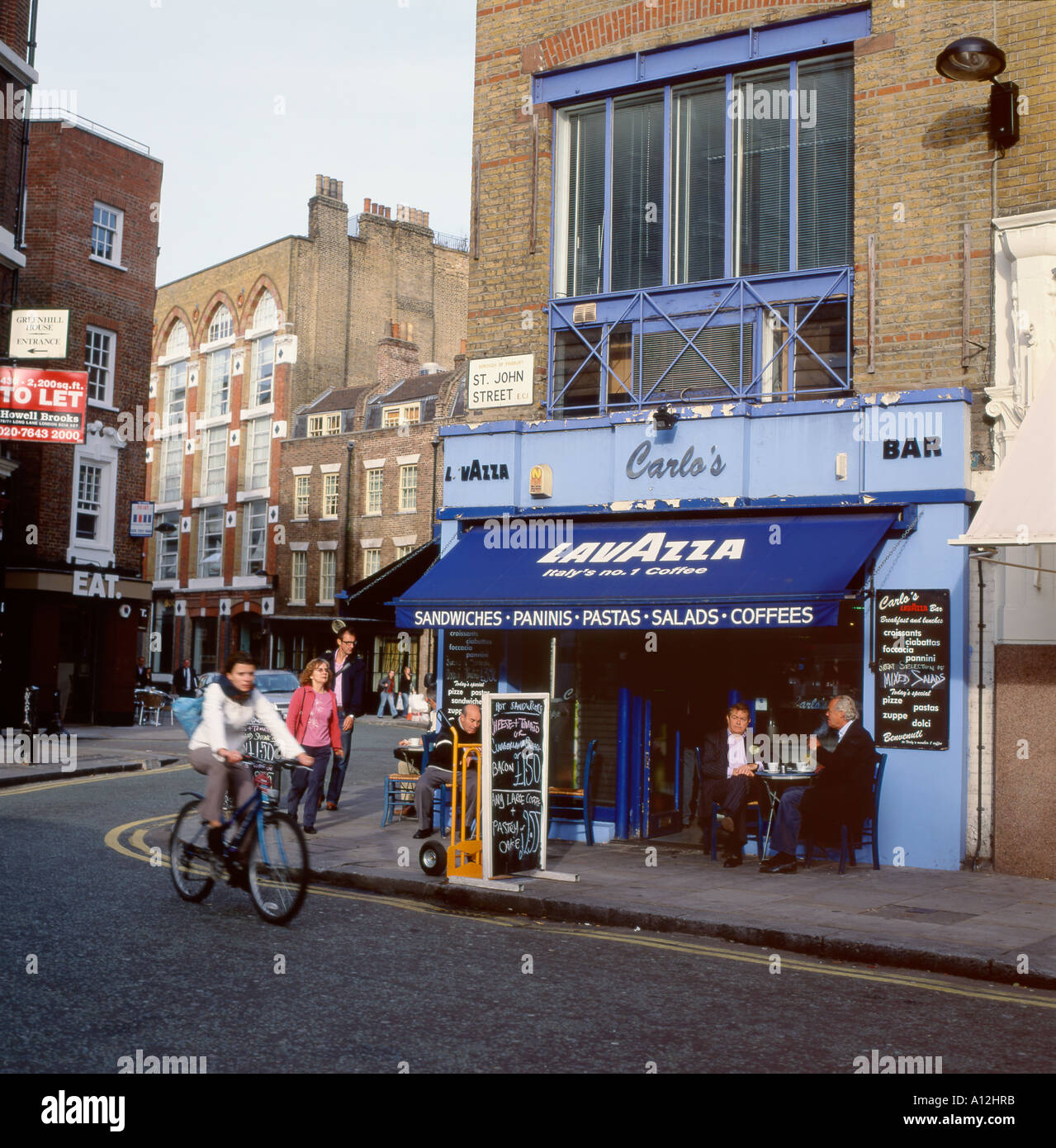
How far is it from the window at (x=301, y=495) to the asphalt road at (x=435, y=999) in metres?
39.5

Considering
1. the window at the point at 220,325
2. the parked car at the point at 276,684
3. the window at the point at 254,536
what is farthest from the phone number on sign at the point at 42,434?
the window at the point at 220,325

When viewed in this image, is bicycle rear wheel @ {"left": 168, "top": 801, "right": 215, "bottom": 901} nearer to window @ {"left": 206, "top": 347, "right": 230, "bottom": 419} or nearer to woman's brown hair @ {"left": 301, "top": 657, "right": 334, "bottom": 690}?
woman's brown hair @ {"left": 301, "top": 657, "right": 334, "bottom": 690}

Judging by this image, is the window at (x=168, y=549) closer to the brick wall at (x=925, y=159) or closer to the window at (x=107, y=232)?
the window at (x=107, y=232)

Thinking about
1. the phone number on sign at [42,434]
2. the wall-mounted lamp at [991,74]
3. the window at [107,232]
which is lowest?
the phone number on sign at [42,434]

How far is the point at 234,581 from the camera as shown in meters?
50.9

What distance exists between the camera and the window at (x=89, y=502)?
3045 cm

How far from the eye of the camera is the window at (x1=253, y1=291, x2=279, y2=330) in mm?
50781

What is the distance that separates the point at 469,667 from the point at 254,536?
126 feet

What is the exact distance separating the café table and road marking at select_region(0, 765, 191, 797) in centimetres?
971

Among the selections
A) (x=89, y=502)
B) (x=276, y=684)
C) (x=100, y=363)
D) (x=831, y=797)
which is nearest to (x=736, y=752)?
(x=831, y=797)

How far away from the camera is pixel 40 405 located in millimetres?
22234

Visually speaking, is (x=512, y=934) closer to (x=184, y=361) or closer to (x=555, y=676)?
(x=555, y=676)

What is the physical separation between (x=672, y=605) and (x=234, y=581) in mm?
41953

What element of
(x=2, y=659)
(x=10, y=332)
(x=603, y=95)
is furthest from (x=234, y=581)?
(x=603, y=95)
